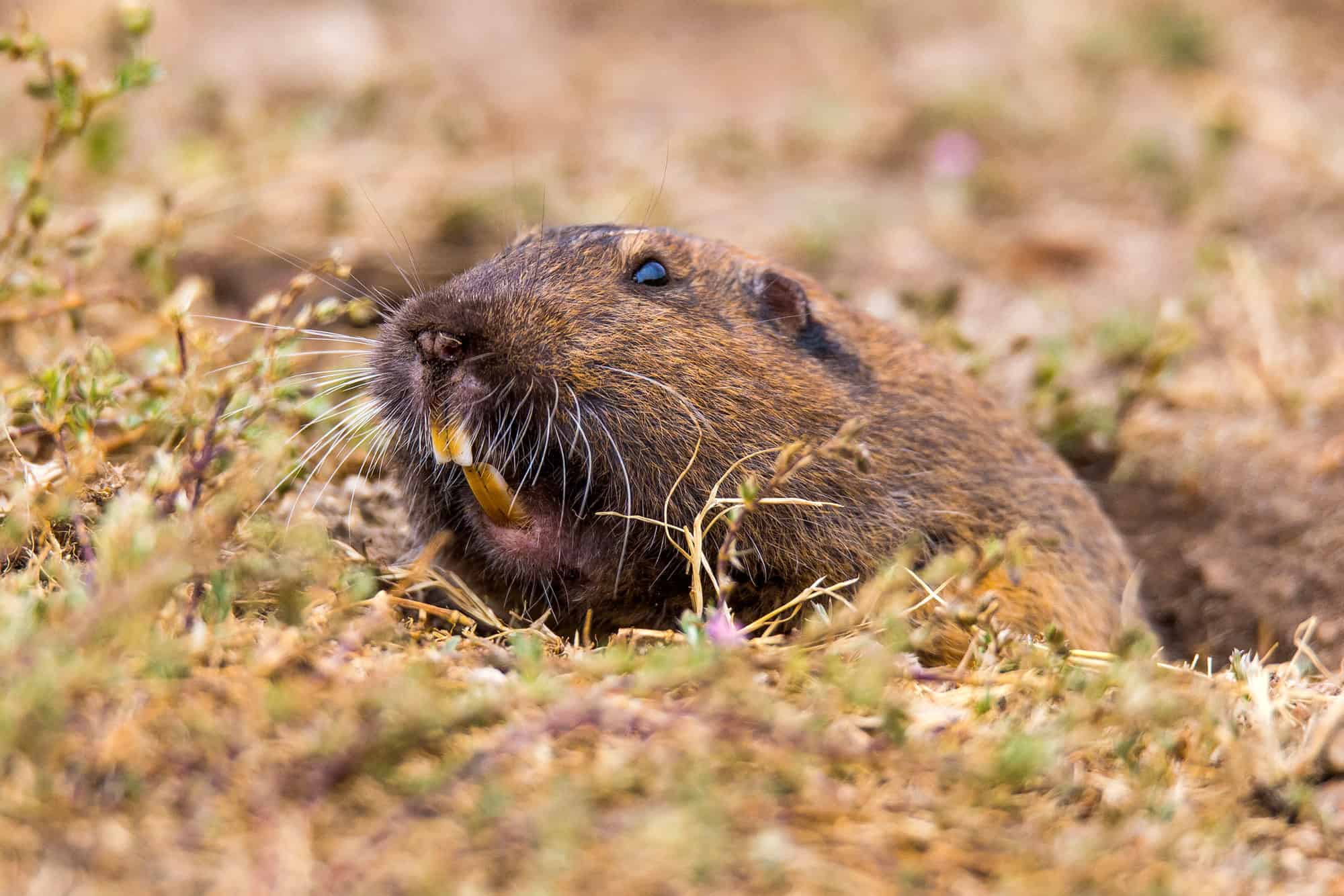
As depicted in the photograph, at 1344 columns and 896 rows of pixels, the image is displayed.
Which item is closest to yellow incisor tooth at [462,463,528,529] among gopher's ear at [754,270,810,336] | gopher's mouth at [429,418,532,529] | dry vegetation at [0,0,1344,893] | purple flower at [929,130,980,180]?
gopher's mouth at [429,418,532,529]

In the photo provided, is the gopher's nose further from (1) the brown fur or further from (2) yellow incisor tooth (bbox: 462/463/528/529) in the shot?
(2) yellow incisor tooth (bbox: 462/463/528/529)

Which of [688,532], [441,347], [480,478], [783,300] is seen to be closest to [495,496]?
Answer: [480,478]

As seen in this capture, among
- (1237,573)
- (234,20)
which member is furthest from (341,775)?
(234,20)

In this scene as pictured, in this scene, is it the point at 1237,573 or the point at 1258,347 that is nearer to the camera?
the point at 1237,573

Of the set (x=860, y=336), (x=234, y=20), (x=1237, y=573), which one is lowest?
(x=1237, y=573)

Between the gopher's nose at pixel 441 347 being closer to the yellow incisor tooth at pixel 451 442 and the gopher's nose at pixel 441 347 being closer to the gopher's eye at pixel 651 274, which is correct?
the yellow incisor tooth at pixel 451 442

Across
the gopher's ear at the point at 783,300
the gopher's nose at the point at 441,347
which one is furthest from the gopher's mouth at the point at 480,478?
the gopher's ear at the point at 783,300

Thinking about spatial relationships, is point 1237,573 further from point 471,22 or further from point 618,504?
point 471,22
